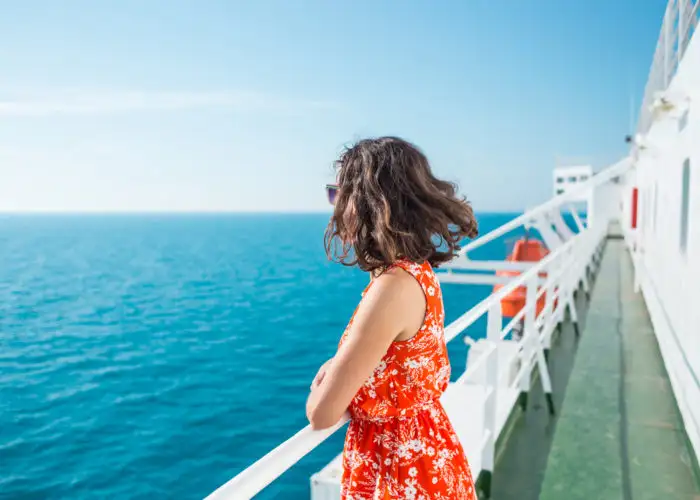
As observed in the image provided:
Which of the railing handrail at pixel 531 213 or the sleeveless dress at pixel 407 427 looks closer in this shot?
the sleeveless dress at pixel 407 427

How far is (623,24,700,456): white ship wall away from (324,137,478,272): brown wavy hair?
2.45 meters

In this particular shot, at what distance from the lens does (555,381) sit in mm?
4305

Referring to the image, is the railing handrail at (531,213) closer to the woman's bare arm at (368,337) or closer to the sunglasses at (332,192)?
the sunglasses at (332,192)

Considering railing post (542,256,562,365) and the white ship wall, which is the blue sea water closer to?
railing post (542,256,562,365)

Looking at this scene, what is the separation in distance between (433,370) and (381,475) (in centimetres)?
25

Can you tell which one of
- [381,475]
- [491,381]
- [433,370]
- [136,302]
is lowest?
[136,302]

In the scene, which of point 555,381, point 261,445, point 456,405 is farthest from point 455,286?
point 456,405

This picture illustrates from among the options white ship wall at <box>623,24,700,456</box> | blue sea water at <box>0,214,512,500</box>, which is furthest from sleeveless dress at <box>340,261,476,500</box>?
blue sea water at <box>0,214,512,500</box>

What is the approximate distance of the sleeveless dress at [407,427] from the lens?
1.19 metres

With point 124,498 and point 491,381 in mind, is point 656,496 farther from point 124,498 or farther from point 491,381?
point 124,498

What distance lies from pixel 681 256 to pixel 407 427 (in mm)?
3453

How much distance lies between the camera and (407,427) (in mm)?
1248

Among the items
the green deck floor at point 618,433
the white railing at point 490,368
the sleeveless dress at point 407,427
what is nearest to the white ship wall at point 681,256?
the green deck floor at point 618,433

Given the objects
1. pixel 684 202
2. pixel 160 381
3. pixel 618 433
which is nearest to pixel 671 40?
pixel 684 202
